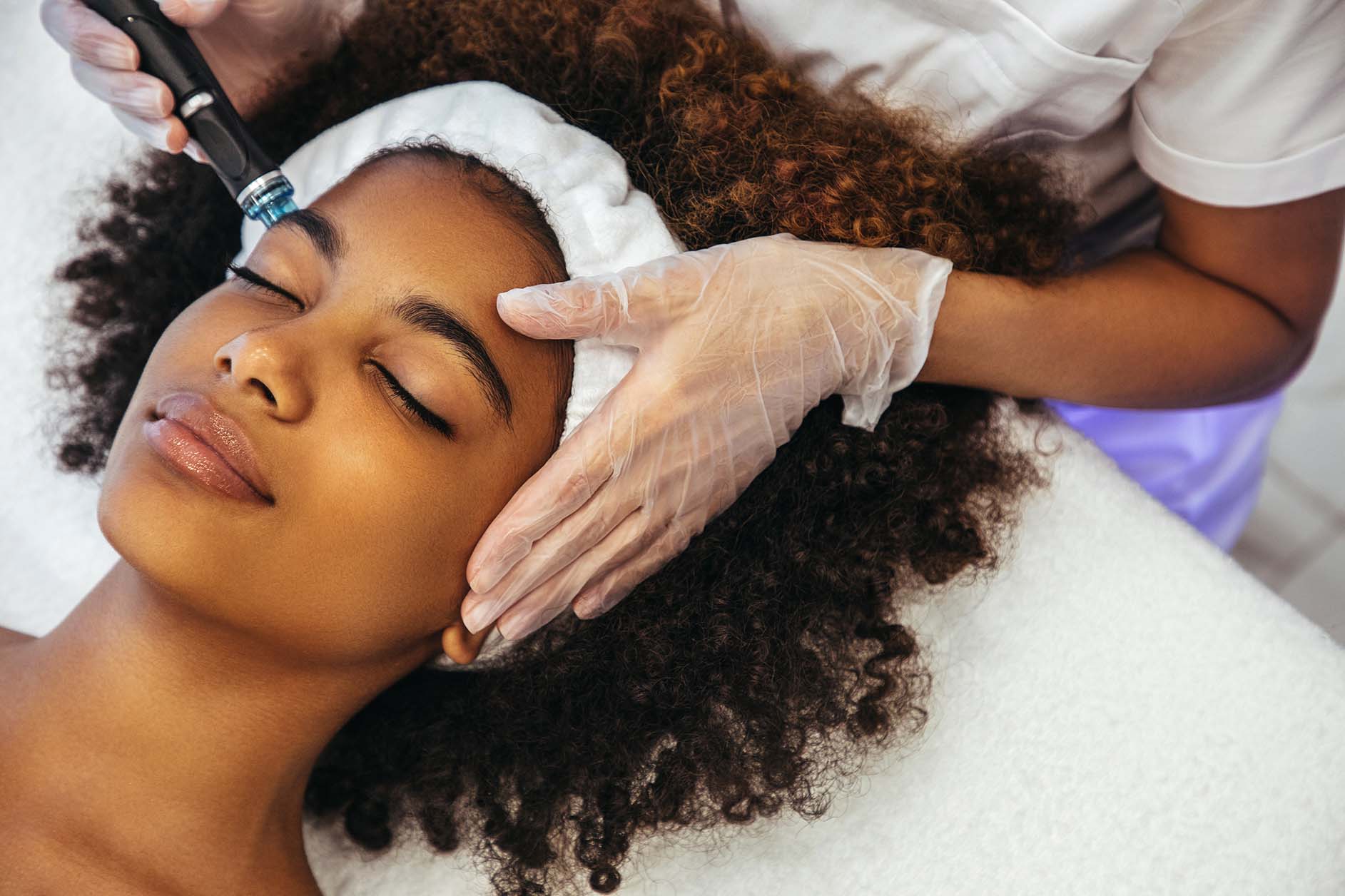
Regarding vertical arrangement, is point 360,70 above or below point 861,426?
above

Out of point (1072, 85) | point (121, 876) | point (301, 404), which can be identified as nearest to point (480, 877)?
point (121, 876)

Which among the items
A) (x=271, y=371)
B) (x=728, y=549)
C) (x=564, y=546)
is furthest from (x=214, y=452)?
(x=728, y=549)

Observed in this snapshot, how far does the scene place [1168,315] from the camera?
4.12ft

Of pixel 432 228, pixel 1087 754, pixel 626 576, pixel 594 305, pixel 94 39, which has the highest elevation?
pixel 94 39

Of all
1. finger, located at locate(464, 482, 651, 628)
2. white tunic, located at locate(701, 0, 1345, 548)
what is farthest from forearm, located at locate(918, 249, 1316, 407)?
finger, located at locate(464, 482, 651, 628)

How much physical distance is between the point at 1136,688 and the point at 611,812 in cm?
69

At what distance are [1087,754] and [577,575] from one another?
695 millimetres

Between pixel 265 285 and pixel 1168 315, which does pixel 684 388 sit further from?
pixel 1168 315

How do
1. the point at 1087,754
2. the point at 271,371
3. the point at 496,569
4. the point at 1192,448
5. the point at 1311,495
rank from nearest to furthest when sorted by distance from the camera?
the point at 271,371
the point at 496,569
the point at 1087,754
the point at 1192,448
the point at 1311,495

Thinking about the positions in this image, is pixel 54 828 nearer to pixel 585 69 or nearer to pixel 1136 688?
pixel 585 69

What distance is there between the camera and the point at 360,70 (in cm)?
134

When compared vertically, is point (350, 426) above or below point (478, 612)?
above

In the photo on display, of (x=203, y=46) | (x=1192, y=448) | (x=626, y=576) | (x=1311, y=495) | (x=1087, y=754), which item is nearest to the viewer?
(x=626, y=576)

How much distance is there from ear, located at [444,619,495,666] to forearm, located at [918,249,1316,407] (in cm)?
62
